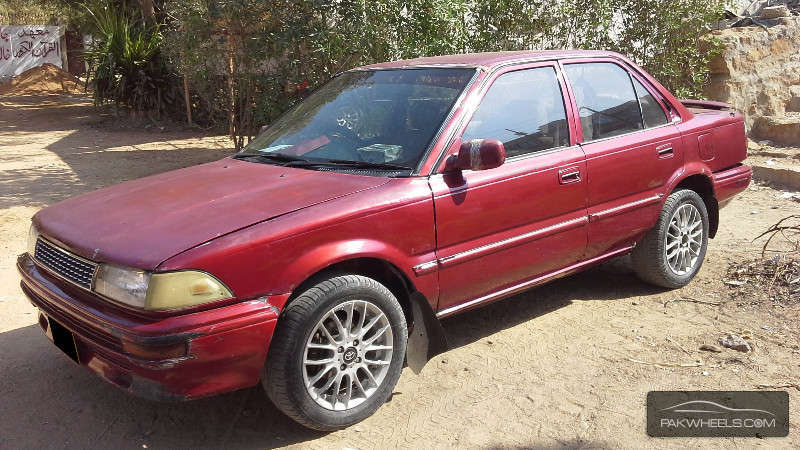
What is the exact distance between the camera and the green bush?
26.0 feet

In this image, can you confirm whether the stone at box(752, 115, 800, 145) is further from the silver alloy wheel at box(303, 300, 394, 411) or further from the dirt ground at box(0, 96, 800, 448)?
the silver alloy wheel at box(303, 300, 394, 411)

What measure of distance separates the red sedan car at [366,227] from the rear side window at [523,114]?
0.01 meters

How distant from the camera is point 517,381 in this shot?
388cm

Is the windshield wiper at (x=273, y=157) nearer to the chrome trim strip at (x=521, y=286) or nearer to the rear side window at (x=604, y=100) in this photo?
the chrome trim strip at (x=521, y=286)

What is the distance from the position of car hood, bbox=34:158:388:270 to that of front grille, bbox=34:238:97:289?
0.05m

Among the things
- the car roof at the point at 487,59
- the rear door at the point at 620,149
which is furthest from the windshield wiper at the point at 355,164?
the rear door at the point at 620,149

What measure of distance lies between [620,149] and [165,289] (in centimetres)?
292

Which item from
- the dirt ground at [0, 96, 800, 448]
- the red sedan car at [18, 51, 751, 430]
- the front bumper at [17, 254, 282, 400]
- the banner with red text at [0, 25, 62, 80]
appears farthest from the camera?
the banner with red text at [0, 25, 62, 80]

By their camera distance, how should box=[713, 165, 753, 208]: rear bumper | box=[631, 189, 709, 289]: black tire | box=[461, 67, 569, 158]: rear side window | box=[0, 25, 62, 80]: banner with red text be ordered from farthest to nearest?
box=[0, 25, 62, 80]: banner with red text → box=[713, 165, 753, 208]: rear bumper → box=[631, 189, 709, 289]: black tire → box=[461, 67, 569, 158]: rear side window

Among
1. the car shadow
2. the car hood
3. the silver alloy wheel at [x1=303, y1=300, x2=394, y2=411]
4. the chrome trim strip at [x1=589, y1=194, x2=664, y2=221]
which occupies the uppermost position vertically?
the car hood

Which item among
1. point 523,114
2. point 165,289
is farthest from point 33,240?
point 523,114

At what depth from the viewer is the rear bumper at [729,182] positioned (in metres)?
5.23

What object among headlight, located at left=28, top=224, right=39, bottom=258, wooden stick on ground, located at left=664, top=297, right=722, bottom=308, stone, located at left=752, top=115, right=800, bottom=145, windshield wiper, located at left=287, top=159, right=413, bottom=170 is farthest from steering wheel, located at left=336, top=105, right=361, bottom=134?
stone, located at left=752, top=115, right=800, bottom=145

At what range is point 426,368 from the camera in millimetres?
4059
